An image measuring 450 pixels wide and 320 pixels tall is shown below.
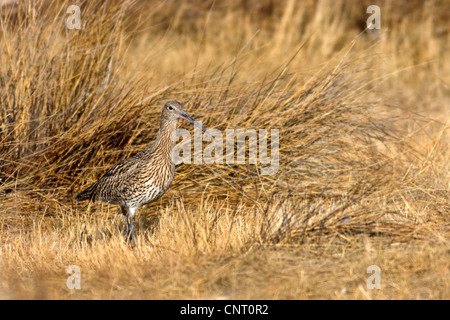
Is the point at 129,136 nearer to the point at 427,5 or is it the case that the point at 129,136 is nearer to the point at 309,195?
the point at 309,195

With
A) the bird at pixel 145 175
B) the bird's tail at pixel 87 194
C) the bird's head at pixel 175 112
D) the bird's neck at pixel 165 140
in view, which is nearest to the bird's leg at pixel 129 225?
the bird at pixel 145 175

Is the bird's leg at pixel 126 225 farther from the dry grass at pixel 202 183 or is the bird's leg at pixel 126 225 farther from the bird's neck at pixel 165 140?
the bird's neck at pixel 165 140

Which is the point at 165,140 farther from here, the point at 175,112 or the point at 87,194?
the point at 87,194

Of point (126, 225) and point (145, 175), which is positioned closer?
point (145, 175)

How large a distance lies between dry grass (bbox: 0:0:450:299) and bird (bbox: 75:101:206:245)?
8.2 inches

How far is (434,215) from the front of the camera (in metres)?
5.17

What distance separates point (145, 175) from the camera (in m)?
5.05

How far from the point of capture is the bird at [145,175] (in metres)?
5.06

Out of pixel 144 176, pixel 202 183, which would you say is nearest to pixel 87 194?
pixel 144 176

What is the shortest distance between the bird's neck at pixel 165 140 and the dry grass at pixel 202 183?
37cm


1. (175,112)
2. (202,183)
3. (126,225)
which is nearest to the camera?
(175,112)

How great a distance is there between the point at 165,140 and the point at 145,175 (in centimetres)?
32
